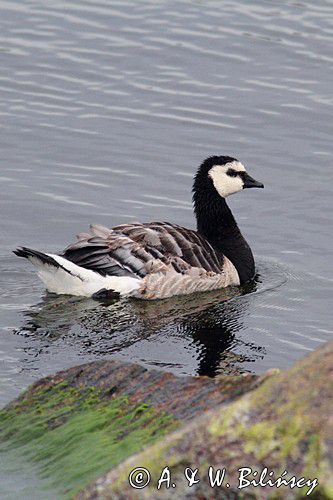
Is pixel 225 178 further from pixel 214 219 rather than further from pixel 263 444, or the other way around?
pixel 263 444

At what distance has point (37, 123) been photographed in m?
17.0

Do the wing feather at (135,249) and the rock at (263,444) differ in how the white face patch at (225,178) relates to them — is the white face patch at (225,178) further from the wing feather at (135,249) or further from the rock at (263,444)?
the rock at (263,444)

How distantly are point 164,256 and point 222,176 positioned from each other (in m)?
1.56

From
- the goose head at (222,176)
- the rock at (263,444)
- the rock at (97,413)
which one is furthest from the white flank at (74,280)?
the rock at (263,444)

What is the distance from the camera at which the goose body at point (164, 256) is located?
12.5 meters

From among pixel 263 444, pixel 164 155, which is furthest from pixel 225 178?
pixel 263 444

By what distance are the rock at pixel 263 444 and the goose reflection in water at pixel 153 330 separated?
17.9ft

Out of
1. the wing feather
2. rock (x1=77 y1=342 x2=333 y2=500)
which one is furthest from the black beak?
rock (x1=77 y1=342 x2=333 y2=500)

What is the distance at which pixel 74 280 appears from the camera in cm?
1243

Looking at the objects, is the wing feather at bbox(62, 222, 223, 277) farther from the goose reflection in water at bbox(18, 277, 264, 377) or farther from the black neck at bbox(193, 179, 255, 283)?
the black neck at bbox(193, 179, 255, 283)

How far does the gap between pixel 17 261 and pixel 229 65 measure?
7206 millimetres

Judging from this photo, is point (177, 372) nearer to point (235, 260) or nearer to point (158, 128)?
point (235, 260)

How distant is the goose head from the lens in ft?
45.4

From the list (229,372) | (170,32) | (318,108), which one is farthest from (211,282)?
(170,32)
